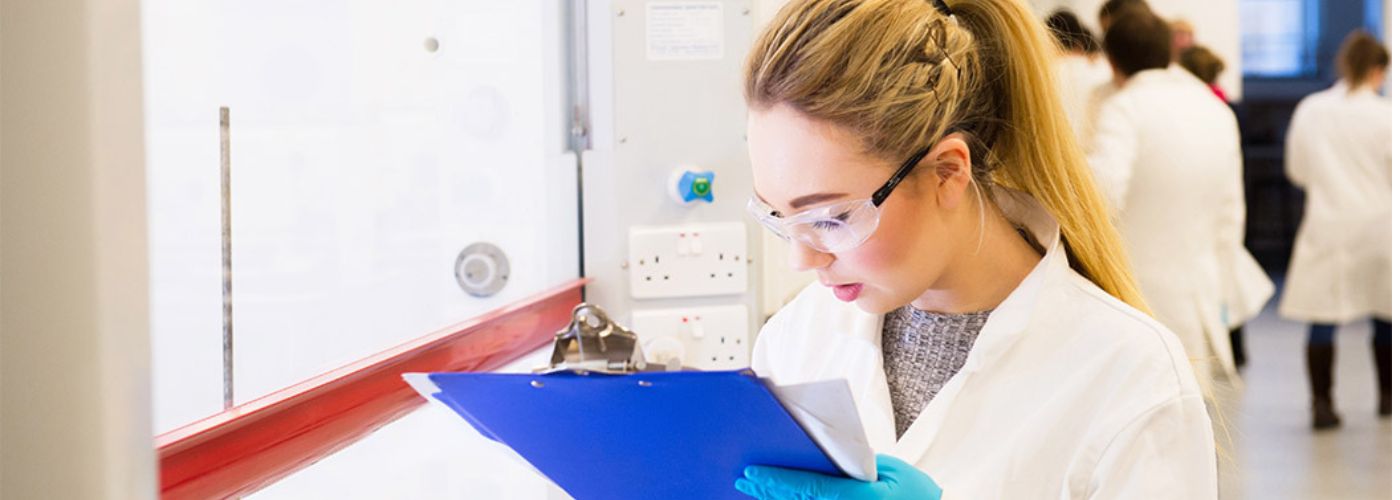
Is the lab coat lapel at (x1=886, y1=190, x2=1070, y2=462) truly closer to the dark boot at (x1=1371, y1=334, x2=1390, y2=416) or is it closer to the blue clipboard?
the blue clipboard

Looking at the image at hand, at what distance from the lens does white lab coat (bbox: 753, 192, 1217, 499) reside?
4.21 feet

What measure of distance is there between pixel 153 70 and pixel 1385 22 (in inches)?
345

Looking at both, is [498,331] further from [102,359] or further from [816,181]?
[102,359]

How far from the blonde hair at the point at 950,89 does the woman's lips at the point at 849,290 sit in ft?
0.44

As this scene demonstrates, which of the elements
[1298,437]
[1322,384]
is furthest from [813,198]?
[1322,384]

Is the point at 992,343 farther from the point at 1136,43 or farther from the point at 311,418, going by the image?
the point at 1136,43

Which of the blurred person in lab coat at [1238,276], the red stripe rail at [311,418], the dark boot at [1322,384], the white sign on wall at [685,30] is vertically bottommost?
the dark boot at [1322,384]

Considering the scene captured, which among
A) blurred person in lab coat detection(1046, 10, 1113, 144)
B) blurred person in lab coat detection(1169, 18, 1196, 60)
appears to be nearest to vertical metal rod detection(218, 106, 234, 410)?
blurred person in lab coat detection(1046, 10, 1113, 144)

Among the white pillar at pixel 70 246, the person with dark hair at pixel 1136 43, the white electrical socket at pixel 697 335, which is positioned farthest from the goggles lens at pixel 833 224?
the person with dark hair at pixel 1136 43

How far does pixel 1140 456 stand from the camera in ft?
4.18

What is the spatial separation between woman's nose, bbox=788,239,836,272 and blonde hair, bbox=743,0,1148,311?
12 centimetres

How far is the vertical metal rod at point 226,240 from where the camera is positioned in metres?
1.39

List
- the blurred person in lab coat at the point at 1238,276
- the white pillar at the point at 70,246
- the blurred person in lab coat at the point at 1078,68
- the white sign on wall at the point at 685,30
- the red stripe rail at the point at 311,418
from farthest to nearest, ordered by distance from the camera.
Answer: the blurred person in lab coat at the point at 1238,276
the white sign on wall at the point at 685,30
the blurred person in lab coat at the point at 1078,68
the red stripe rail at the point at 311,418
the white pillar at the point at 70,246

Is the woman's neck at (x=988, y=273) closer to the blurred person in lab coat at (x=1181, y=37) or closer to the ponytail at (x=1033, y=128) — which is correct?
the ponytail at (x=1033, y=128)
